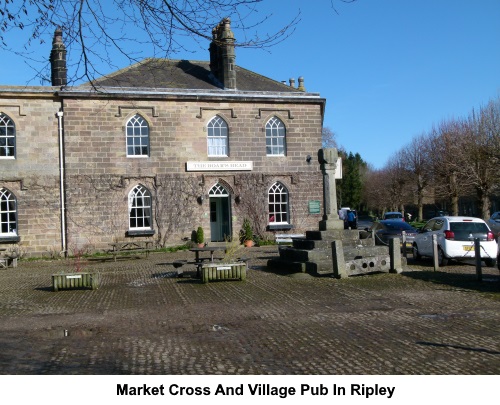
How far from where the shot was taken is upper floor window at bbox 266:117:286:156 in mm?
28156

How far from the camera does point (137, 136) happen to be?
1046 inches

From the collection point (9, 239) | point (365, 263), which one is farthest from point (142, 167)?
point (365, 263)

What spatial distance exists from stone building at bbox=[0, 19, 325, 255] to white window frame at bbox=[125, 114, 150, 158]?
1.8 inches

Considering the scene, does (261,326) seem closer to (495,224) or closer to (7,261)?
(7,261)

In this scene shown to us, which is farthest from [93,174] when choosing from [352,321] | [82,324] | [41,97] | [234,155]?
[352,321]

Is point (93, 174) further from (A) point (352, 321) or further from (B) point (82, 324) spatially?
(A) point (352, 321)

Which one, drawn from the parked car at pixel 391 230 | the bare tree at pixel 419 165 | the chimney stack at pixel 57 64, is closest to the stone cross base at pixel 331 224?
the parked car at pixel 391 230

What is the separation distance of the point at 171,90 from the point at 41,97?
5783 millimetres

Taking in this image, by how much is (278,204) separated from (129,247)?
750 cm

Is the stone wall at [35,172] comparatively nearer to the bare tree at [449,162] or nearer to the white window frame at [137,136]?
the white window frame at [137,136]

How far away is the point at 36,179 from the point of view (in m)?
25.1

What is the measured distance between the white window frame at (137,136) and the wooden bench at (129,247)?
409 centimetres

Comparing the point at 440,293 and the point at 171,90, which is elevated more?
the point at 171,90

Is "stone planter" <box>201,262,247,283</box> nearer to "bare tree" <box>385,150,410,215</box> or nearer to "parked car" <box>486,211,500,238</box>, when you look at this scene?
"parked car" <box>486,211,500,238</box>
